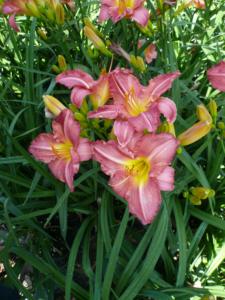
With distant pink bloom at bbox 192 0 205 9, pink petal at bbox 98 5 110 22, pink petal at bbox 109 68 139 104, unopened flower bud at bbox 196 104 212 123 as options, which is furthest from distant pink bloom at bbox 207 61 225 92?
distant pink bloom at bbox 192 0 205 9

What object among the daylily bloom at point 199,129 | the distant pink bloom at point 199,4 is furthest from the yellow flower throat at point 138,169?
the distant pink bloom at point 199,4

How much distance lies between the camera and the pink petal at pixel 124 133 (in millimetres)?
850

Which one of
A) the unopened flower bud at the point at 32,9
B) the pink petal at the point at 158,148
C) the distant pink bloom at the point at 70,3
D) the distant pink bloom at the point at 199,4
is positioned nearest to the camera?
the pink petal at the point at 158,148

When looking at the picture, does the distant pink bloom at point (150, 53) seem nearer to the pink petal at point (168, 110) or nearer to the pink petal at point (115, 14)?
the pink petal at point (115, 14)

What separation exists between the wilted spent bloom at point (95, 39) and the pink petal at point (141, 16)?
11cm

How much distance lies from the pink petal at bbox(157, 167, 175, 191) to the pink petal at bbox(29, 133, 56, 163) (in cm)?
26

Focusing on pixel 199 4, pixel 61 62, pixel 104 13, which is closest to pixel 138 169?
pixel 61 62

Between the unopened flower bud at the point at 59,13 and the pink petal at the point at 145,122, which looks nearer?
the pink petal at the point at 145,122

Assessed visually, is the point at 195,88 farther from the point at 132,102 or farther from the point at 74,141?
the point at 74,141

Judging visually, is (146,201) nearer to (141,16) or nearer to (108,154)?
(108,154)

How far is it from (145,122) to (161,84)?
130mm

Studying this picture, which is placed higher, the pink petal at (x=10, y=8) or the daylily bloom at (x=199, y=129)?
the pink petal at (x=10, y=8)

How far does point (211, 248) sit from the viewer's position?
126cm

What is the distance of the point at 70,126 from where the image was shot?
0.91 meters
